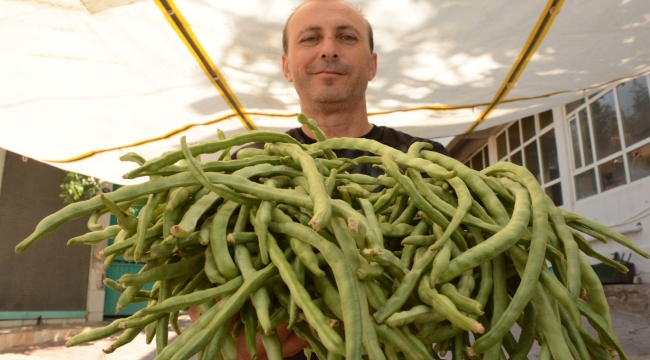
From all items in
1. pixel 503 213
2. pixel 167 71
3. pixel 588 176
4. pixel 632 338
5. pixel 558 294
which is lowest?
pixel 632 338

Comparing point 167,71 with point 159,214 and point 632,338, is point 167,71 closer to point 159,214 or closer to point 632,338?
point 159,214

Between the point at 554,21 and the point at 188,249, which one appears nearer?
the point at 188,249

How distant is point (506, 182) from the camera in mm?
783

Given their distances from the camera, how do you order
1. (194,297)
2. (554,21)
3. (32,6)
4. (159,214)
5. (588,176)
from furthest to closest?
(588,176), (554,21), (32,6), (159,214), (194,297)

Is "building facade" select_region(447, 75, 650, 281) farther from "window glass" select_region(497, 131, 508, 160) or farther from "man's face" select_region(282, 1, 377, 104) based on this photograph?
"man's face" select_region(282, 1, 377, 104)

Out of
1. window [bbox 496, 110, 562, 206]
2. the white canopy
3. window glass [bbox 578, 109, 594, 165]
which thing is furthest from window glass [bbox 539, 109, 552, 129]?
the white canopy

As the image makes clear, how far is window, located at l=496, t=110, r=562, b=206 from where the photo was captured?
7172 millimetres

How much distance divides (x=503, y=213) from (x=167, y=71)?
125 inches

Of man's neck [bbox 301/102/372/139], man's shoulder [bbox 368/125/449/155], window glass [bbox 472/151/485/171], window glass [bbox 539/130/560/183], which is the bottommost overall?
man's shoulder [bbox 368/125/449/155]

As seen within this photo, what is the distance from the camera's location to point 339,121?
210 cm

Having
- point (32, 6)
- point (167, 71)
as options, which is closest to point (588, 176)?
point (167, 71)

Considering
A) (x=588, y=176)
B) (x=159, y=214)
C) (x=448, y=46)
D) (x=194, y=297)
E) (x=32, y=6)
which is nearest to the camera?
(x=194, y=297)

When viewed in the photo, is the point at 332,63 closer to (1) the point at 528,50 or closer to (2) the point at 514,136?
(1) the point at 528,50

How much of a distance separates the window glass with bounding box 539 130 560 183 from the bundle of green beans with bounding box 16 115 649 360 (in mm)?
7044
